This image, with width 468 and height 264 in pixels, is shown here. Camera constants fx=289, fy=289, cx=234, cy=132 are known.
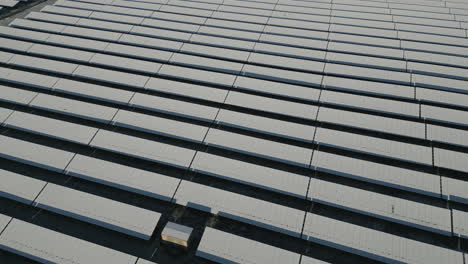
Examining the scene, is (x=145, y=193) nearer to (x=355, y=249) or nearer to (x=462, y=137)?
(x=355, y=249)

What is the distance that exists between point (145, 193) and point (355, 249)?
11424mm

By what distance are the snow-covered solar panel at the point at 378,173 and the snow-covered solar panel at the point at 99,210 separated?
33.7ft

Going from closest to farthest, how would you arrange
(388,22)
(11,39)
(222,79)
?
(222,79)
(11,39)
(388,22)

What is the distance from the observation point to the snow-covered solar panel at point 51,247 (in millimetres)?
13953

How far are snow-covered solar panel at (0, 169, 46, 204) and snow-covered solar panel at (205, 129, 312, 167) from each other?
1031cm

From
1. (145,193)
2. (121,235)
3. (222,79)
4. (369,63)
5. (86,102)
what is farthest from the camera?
(369,63)

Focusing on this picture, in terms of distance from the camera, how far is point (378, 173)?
16969 mm

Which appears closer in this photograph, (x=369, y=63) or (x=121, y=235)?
(x=121, y=235)

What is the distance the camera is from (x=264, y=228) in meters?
15.2

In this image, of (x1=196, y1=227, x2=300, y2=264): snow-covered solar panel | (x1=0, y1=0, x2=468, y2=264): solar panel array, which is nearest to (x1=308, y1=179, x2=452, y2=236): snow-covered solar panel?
(x1=0, y1=0, x2=468, y2=264): solar panel array

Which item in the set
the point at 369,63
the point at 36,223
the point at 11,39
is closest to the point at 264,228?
the point at 36,223

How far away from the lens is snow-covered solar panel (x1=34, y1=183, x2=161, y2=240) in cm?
1504

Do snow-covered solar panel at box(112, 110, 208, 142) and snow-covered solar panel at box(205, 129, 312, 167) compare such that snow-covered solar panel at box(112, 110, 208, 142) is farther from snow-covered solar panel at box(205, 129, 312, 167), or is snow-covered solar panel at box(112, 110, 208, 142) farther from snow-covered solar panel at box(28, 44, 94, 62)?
snow-covered solar panel at box(28, 44, 94, 62)

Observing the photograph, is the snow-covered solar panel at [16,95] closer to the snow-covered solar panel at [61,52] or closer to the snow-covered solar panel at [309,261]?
the snow-covered solar panel at [61,52]
